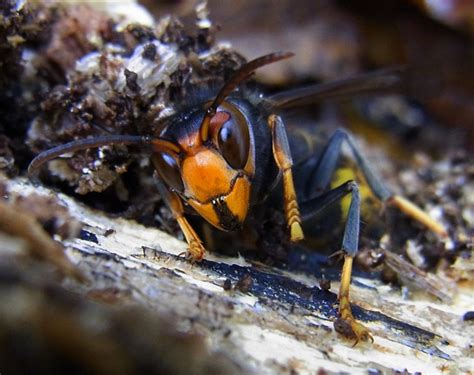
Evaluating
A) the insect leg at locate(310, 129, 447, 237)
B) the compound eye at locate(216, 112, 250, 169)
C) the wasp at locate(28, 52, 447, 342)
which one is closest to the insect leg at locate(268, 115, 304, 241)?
the wasp at locate(28, 52, 447, 342)

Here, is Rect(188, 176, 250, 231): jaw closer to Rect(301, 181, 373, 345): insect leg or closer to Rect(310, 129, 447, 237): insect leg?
Rect(301, 181, 373, 345): insect leg

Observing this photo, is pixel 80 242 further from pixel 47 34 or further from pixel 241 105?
pixel 47 34

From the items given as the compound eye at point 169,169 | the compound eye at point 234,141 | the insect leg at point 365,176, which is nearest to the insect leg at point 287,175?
the compound eye at point 234,141

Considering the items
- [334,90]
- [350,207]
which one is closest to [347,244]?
[350,207]

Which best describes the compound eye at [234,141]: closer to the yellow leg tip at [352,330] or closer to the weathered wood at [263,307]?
the weathered wood at [263,307]

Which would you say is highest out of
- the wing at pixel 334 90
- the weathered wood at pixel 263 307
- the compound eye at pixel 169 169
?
the wing at pixel 334 90

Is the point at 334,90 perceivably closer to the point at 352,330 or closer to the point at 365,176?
the point at 365,176
